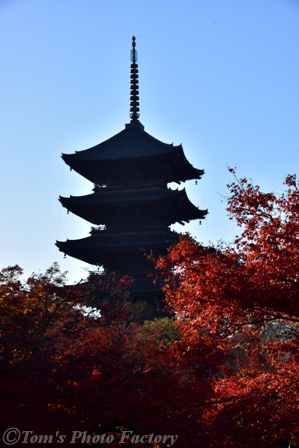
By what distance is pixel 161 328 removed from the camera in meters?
Answer: 28.4

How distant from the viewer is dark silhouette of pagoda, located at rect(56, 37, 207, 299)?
3647 cm

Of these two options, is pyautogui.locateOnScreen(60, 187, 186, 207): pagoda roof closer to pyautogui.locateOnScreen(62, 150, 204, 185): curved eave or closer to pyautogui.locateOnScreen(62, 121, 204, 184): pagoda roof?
pyautogui.locateOnScreen(62, 150, 204, 185): curved eave

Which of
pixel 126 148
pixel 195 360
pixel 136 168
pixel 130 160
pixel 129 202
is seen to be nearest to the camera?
pixel 195 360

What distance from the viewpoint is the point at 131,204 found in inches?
1473

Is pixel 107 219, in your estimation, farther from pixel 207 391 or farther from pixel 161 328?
pixel 207 391

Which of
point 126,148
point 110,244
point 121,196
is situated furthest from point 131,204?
point 126,148

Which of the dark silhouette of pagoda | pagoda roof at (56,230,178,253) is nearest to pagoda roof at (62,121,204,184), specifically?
the dark silhouette of pagoda

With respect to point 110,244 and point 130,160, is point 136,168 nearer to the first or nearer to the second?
point 130,160

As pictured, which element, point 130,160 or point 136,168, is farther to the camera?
point 136,168

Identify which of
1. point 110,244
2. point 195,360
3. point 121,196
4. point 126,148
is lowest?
point 195,360

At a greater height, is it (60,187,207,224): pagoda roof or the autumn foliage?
(60,187,207,224): pagoda roof

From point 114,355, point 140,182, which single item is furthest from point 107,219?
point 114,355

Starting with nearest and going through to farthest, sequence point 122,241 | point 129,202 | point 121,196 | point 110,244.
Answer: point 110,244
point 122,241
point 129,202
point 121,196

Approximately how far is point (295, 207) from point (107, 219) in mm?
27362
